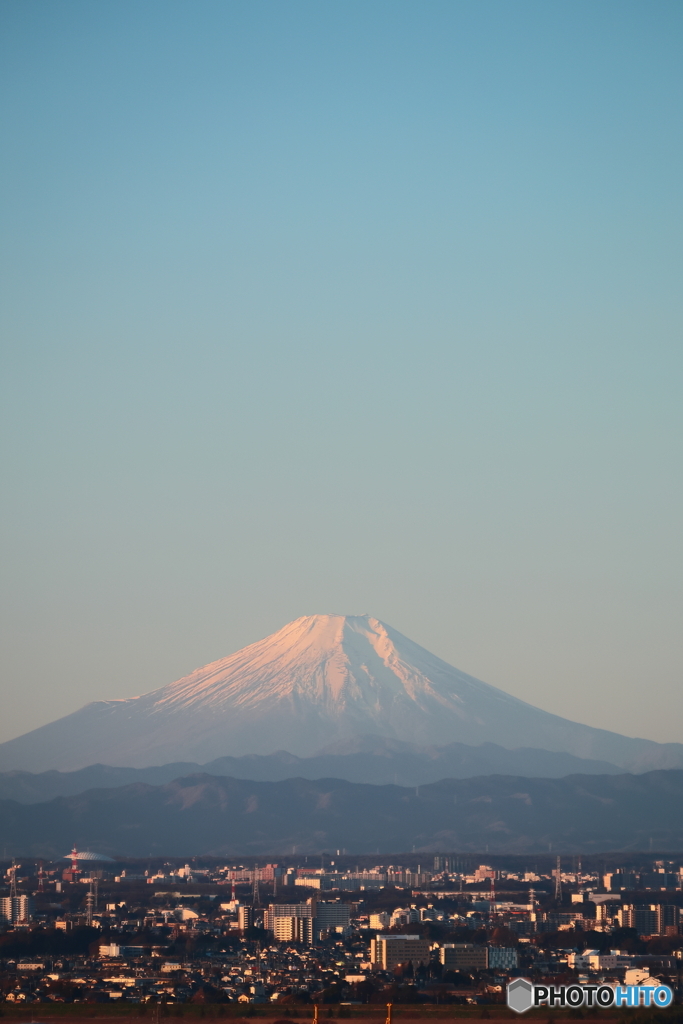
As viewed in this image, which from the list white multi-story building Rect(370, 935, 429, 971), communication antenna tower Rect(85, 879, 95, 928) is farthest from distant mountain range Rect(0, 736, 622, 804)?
white multi-story building Rect(370, 935, 429, 971)

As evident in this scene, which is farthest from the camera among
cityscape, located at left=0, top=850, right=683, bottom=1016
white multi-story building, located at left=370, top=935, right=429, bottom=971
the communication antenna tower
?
the communication antenna tower

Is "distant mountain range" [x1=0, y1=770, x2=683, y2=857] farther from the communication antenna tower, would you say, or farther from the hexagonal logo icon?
the hexagonal logo icon

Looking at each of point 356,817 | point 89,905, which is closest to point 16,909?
point 89,905

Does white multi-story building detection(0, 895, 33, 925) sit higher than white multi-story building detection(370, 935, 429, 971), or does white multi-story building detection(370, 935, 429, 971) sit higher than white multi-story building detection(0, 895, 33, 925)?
white multi-story building detection(370, 935, 429, 971)

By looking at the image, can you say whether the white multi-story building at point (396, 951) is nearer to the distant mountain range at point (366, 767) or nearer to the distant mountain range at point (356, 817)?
the distant mountain range at point (356, 817)

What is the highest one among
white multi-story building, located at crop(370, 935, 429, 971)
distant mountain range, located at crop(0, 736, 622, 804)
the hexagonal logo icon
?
distant mountain range, located at crop(0, 736, 622, 804)

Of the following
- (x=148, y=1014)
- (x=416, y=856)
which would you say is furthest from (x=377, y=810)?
(x=148, y=1014)
